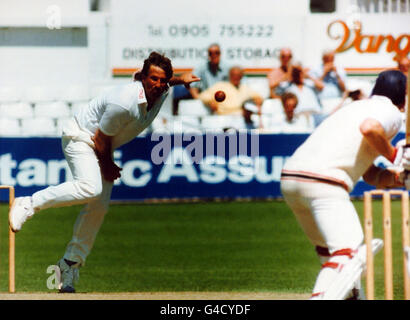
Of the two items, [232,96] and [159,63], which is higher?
[232,96]

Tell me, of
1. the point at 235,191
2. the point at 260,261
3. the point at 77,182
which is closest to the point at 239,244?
the point at 260,261

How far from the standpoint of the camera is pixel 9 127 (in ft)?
47.5

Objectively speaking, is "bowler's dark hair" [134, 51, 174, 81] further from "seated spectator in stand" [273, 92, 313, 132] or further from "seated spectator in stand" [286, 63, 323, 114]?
"seated spectator in stand" [286, 63, 323, 114]

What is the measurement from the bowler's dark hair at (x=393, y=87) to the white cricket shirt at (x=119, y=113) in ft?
5.82

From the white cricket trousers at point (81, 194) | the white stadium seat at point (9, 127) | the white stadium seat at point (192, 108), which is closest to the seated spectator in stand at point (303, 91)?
the white stadium seat at point (192, 108)

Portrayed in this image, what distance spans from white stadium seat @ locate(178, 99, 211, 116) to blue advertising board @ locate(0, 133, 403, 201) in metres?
0.82

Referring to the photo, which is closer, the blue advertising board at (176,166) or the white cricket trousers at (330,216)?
the white cricket trousers at (330,216)

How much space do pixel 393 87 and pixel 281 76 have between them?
8610 millimetres

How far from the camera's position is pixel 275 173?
1316 cm

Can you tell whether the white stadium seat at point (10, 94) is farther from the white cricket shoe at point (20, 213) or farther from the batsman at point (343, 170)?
the batsman at point (343, 170)

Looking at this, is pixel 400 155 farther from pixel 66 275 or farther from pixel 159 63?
pixel 66 275

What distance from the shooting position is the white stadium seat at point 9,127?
14.3 metres

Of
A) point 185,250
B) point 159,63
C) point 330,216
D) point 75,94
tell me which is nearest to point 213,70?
point 75,94

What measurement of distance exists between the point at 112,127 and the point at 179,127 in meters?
6.50
